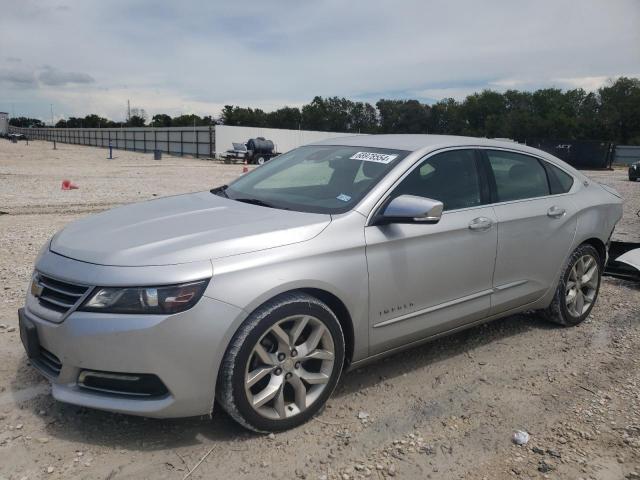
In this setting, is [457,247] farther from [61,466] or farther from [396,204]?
[61,466]

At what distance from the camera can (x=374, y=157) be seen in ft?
12.0

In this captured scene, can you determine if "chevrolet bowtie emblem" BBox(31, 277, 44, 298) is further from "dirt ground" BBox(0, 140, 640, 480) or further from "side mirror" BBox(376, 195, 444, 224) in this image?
"side mirror" BBox(376, 195, 444, 224)

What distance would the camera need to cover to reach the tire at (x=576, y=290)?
4520 millimetres

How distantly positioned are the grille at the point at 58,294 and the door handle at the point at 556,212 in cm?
345

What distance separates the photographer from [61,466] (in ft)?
8.41

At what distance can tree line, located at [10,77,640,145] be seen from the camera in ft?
279

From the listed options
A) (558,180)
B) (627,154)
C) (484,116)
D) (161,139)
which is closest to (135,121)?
(161,139)

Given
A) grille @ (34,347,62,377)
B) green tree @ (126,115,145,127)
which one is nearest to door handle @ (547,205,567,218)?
grille @ (34,347,62,377)

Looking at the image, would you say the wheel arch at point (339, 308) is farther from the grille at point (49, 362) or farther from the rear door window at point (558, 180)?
the rear door window at point (558, 180)

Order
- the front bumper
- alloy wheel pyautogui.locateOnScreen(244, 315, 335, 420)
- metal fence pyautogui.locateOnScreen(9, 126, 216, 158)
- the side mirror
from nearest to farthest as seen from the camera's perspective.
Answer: the front bumper
alloy wheel pyautogui.locateOnScreen(244, 315, 335, 420)
the side mirror
metal fence pyautogui.locateOnScreen(9, 126, 216, 158)

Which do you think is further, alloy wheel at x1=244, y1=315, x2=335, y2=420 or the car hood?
alloy wheel at x1=244, y1=315, x2=335, y2=420

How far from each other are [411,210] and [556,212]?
1.86 m

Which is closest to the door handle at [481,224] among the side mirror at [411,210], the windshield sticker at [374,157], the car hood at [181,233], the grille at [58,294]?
the side mirror at [411,210]

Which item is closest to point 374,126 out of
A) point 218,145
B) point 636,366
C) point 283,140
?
point 283,140
